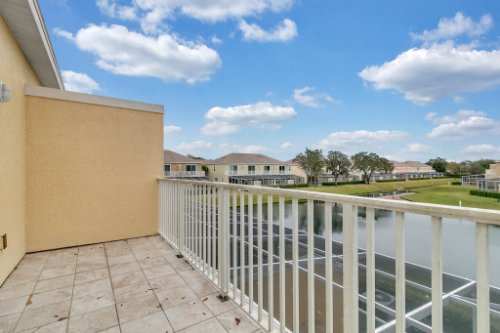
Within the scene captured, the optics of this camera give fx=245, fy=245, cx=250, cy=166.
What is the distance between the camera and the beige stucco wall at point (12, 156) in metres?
2.56

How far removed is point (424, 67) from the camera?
11016 mm

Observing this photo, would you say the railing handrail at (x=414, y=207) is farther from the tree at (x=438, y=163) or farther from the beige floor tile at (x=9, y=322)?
the tree at (x=438, y=163)

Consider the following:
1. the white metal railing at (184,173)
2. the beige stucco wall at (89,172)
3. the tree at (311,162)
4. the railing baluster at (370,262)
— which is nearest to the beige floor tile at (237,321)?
the railing baluster at (370,262)

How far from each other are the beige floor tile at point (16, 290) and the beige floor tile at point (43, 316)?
1.38 ft

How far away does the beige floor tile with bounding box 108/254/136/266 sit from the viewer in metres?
3.02

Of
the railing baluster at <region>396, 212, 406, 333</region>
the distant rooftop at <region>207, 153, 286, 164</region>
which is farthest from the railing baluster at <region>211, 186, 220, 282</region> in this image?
the distant rooftop at <region>207, 153, 286, 164</region>

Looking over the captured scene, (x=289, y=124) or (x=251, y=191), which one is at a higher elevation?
(x=289, y=124)

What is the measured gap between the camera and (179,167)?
29.6 metres

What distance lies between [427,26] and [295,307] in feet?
98.5

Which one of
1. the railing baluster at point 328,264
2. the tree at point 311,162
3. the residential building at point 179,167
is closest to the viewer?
the railing baluster at point 328,264

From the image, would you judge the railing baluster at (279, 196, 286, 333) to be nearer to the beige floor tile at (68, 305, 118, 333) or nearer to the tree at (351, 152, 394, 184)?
the beige floor tile at (68, 305, 118, 333)

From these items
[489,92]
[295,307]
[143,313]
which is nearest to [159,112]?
[143,313]

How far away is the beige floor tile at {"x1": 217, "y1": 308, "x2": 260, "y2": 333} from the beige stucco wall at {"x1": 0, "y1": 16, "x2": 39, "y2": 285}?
2.38 m

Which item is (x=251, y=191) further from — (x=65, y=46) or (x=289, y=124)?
(x=289, y=124)
